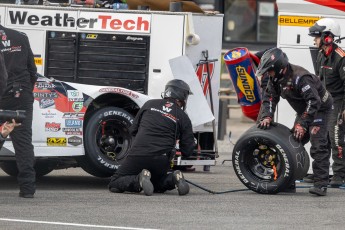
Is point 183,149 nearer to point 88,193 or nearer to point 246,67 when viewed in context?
point 88,193

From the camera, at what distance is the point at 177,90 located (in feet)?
43.4

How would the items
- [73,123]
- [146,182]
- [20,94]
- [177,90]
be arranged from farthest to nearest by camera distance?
[73,123], [177,90], [146,182], [20,94]

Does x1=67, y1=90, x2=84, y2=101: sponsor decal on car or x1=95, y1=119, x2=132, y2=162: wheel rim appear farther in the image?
x1=95, y1=119, x2=132, y2=162: wheel rim

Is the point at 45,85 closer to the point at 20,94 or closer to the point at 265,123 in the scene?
the point at 20,94

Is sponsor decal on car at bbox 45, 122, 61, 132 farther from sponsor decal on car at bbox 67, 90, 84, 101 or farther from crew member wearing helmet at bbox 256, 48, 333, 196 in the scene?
crew member wearing helmet at bbox 256, 48, 333, 196

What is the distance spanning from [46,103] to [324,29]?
133 inches

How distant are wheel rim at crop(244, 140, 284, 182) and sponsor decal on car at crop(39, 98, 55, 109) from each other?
88.6 inches

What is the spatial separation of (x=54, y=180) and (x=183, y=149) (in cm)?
222

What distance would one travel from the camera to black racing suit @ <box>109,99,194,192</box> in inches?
515

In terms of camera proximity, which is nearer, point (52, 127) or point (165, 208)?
point (165, 208)

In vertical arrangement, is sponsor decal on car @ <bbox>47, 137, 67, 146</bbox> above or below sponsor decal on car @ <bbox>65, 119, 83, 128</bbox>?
below

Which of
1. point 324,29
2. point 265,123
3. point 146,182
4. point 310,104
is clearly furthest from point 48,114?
point 324,29

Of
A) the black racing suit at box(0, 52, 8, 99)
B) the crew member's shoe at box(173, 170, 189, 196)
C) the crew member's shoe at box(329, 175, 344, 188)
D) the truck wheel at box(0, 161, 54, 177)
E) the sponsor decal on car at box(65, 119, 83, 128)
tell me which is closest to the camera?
the black racing suit at box(0, 52, 8, 99)

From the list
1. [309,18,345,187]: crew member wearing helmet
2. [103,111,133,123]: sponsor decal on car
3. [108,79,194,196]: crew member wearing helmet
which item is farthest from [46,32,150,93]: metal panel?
Answer: [309,18,345,187]: crew member wearing helmet
